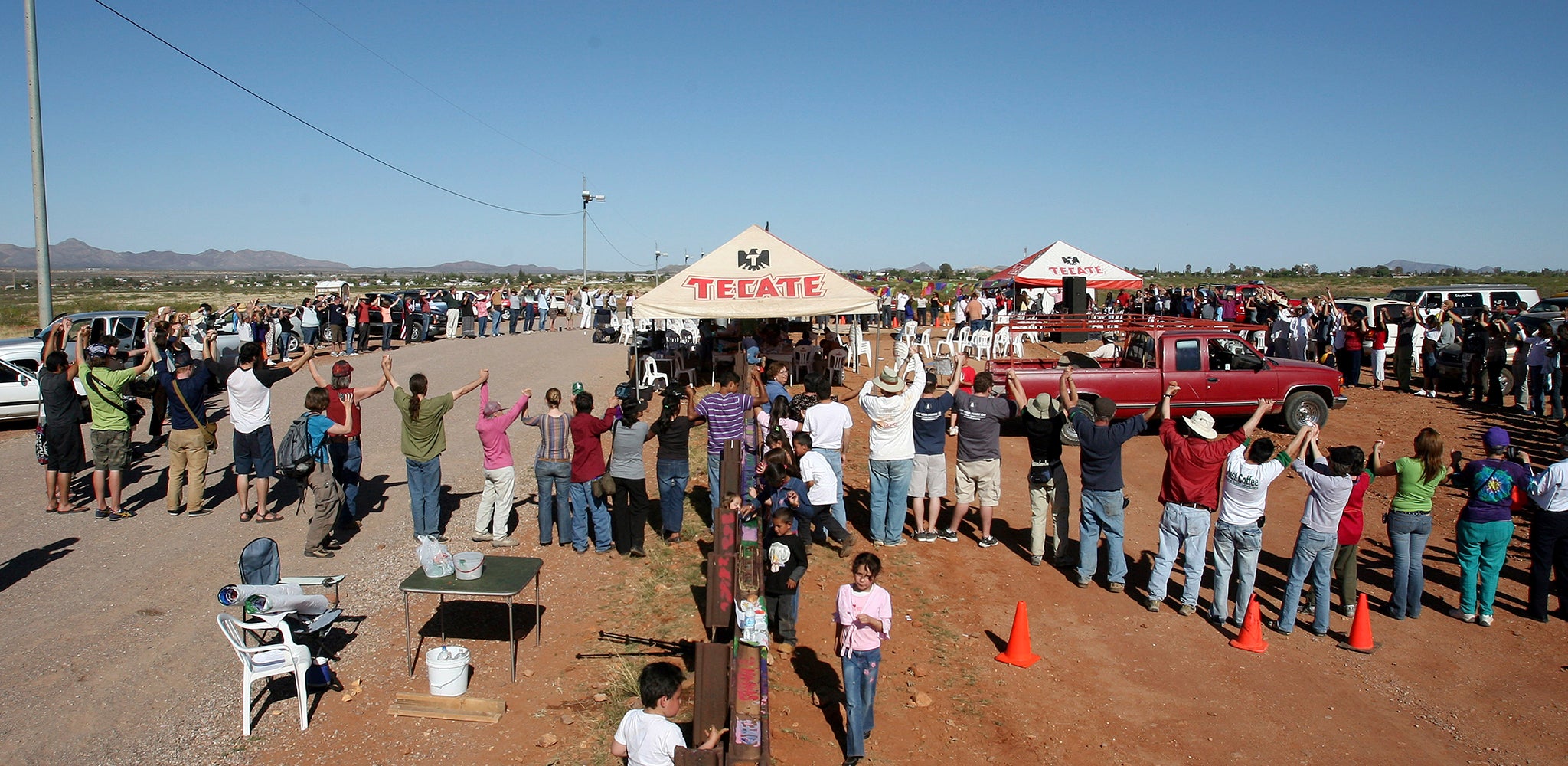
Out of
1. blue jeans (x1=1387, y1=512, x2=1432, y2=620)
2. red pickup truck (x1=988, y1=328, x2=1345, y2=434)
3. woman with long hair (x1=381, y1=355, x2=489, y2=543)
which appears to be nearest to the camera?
blue jeans (x1=1387, y1=512, x2=1432, y2=620)

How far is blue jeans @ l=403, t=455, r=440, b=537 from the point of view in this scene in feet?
28.6

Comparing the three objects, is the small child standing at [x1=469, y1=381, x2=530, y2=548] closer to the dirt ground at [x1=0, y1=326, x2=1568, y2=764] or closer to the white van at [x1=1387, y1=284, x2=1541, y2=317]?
the dirt ground at [x1=0, y1=326, x2=1568, y2=764]

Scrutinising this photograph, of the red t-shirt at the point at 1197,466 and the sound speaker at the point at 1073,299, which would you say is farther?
the sound speaker at the point at 1073,299

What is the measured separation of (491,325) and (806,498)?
983 inches

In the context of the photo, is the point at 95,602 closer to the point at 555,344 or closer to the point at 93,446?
the point at 93,446

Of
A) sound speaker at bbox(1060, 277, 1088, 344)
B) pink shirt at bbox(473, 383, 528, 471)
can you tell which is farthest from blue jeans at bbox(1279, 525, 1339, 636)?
sound speaker at bbox(1060, 277, 1088, 344)

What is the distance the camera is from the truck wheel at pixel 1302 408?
14.4 metres

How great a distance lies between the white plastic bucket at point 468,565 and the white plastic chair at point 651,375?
10.7 meters

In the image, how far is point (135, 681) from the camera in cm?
623

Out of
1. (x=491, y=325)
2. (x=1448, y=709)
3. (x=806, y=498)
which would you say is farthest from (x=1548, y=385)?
(x=491, y=325)

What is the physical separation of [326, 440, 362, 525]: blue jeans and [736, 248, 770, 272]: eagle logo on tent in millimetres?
8211

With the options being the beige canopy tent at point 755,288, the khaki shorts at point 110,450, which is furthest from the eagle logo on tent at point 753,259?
the khaki shorts at point 110,450

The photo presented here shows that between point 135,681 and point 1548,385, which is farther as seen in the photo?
point 1548,385

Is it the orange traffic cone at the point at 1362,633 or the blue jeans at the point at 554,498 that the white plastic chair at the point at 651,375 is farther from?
the orange traffic cone at the point at 1362,633
